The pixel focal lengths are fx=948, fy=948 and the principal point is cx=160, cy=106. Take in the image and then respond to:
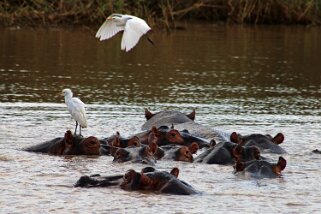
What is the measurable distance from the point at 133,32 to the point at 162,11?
1611 centimetres

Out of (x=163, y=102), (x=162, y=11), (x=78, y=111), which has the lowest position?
(x=162, y=11)

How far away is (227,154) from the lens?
9.45 meters

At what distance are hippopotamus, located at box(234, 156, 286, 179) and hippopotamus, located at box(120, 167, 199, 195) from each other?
0.97 m

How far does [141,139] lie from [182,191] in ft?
8.53

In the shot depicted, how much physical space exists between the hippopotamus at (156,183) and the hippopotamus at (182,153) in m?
1.64

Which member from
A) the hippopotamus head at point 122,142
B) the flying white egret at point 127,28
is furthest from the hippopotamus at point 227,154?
the flying white egret at point 127,28

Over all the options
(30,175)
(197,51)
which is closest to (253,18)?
(197,51)

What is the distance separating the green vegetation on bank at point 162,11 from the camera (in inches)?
1021

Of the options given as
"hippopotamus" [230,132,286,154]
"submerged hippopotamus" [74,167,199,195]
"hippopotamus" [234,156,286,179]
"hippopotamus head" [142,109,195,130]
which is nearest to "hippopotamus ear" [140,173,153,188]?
"submerged hippopotamus" [74,167,199,195]

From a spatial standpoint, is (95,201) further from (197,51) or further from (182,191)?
(197,51)

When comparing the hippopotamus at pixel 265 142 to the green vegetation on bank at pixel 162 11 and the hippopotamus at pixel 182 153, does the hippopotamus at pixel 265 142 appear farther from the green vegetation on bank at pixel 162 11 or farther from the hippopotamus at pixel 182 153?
the green vegetation on bank at pixel 162 11

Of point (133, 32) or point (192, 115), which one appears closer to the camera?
point (192, 115)

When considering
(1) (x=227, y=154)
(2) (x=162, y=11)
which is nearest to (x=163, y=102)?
(1) (x=227, y=154)

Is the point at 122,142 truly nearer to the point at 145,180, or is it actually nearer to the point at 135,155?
the point at 135,155
